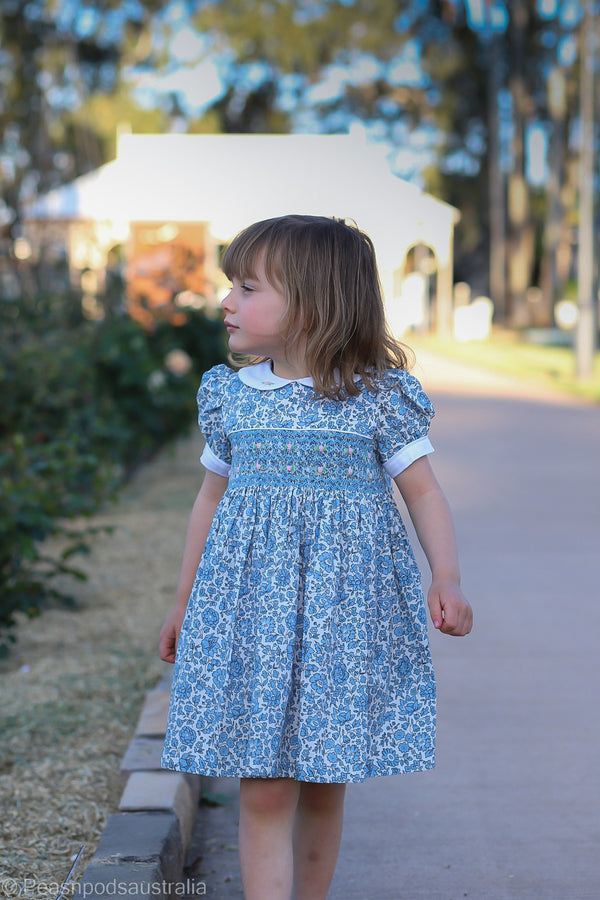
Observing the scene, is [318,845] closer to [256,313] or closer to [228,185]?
[256,313]

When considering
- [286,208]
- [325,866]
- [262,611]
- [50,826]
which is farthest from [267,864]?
[286,208]

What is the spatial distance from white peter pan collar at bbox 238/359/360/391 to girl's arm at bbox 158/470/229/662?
0.21 meters

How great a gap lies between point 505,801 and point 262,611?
1.30m

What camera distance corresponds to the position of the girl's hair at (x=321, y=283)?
2268mm

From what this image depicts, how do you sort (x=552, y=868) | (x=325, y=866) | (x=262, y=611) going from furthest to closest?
(x=552, y=868), (x=325, y=866), (x=262, y=611)

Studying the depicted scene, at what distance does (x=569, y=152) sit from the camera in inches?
1480

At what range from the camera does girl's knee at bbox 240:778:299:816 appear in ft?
7.22

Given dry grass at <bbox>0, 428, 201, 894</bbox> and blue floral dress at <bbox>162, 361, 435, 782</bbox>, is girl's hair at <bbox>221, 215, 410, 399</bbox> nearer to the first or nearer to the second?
blue floral dress at <bbox>162, 361, 435, 782</bbox>

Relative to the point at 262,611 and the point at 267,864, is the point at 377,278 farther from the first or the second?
the point at 267,864

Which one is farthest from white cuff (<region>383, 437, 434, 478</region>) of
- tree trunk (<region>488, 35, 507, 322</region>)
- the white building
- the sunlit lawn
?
tree trunk (<region>488, 35, 507, 322</region>)

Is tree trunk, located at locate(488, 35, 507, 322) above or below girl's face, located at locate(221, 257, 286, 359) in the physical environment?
below

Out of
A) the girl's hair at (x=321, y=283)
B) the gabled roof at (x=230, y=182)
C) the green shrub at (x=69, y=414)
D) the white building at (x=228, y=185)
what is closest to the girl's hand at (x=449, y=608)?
the girl's hair at (x=321, y=283)

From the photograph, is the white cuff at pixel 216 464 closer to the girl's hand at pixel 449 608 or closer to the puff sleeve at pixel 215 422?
the puff sleeve at pixel 215 422

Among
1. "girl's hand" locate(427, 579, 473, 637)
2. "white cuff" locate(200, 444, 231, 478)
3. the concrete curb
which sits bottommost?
the concrete curb
